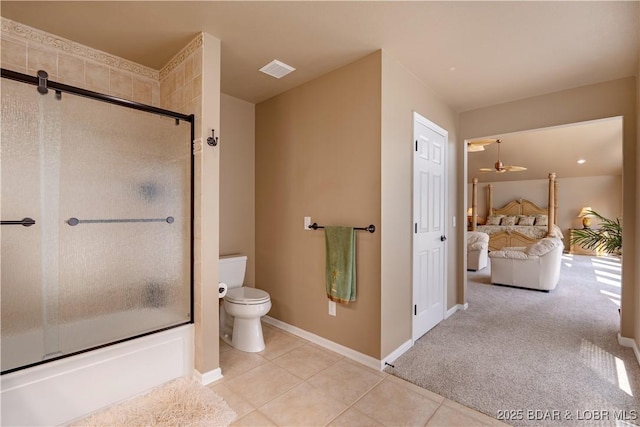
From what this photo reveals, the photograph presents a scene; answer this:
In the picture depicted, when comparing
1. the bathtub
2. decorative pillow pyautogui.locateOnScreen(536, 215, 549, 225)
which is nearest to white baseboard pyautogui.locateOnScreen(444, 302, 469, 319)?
the bathtub

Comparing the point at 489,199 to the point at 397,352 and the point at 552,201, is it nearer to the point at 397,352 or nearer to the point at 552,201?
the point at 552,201

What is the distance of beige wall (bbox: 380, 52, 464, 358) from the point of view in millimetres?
2334

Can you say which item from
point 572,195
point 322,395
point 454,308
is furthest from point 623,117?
point 572,195

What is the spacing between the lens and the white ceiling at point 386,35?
182 centimetres

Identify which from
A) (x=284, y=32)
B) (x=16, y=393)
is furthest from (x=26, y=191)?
(x=284, y=32)

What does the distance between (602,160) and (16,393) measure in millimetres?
10504

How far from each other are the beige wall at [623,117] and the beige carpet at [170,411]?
326 cm

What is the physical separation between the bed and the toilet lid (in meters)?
7.46

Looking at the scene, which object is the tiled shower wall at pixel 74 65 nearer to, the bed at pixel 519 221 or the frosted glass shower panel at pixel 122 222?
the frosted glass shower panel at pixel 122 222

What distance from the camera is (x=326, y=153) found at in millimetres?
2668

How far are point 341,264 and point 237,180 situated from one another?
1.53 meters

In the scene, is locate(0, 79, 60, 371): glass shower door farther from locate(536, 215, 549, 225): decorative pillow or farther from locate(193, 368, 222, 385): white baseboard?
locate(536, 215, 549, 225): decorative pillow

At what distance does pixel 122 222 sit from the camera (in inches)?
78.9

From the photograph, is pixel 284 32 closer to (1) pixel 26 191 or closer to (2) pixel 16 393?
(1) pixel 26 191
